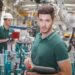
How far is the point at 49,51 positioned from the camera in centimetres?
218

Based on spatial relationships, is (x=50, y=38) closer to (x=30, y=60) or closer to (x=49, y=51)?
(x=49, y=51)

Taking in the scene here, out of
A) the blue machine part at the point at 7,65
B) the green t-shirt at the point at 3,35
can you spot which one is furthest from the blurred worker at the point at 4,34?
the blue machine part at the point at 7,65

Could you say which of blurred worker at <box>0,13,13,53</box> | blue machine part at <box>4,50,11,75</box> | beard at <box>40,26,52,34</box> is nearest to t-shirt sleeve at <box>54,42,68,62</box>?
beard at <box>40,26,52,34</box>

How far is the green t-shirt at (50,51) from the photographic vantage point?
215cm

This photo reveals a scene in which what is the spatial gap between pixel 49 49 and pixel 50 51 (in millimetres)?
16

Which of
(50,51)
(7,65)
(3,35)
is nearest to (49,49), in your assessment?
(50,51)

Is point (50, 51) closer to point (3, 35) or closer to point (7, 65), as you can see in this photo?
point (7, 65)

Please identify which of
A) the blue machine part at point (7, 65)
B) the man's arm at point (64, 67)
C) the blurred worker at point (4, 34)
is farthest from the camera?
the blurred worker at point (4, 34)

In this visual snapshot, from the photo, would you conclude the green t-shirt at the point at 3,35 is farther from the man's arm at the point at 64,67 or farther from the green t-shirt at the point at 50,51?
the man's arm at the point at 64,67

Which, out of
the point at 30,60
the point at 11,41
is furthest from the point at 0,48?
the point at 30,60

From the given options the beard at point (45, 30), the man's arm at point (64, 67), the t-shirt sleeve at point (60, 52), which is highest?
the beard at point (45, 30)

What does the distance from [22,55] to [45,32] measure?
287cm

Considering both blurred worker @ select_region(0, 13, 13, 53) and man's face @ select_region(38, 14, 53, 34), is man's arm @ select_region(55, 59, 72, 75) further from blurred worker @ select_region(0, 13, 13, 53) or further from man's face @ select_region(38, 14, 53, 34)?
blurred worker @ select_region(0, 13, 13, 53)

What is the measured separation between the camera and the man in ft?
7.04
